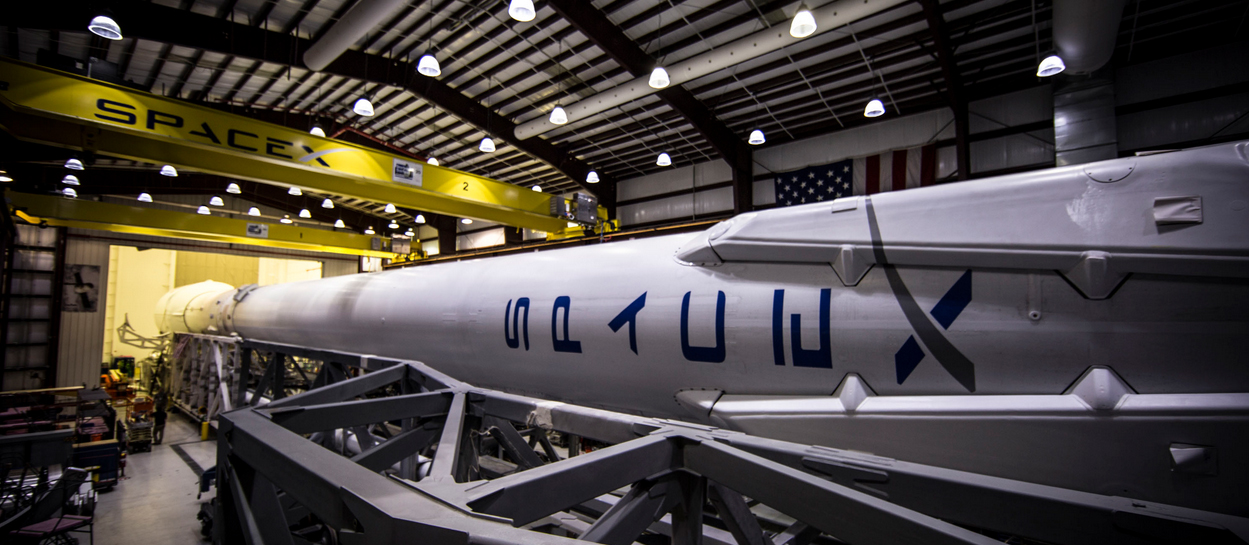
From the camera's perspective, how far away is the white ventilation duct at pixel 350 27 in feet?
26.8

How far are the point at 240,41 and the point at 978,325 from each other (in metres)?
13.7

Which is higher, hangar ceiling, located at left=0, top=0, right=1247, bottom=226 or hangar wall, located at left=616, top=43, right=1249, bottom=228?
hangar ceiling, located at left=0, top=0, right=1247, bottom=226

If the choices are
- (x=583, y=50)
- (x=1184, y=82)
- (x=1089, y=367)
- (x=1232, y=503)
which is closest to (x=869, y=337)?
(x=1089, y=367)

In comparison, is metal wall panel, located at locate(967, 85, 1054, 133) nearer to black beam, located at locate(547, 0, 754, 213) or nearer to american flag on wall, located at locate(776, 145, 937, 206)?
american flag on wall, located at locate(776, 145, 937, 206)

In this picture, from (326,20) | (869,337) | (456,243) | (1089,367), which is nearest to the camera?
(1089,367)

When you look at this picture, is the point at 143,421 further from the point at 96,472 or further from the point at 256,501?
the point at 256,501

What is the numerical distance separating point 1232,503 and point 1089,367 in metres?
0.66

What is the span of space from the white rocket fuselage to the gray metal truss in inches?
11.1

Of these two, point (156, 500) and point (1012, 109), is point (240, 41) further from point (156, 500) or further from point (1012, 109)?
point (1012, 109)

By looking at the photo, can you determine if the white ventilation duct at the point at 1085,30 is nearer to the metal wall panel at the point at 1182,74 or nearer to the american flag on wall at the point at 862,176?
the metal wall panel at the point at 1182,74

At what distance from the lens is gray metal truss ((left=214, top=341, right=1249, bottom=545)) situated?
1918mm

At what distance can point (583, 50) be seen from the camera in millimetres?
12523

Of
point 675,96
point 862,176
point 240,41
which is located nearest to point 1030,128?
point 862,176

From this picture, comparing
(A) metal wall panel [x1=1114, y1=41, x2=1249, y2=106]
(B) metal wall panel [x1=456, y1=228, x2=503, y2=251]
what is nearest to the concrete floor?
(B) metal wall panel [x1=456, y1=228, x2=503, y2=251]
